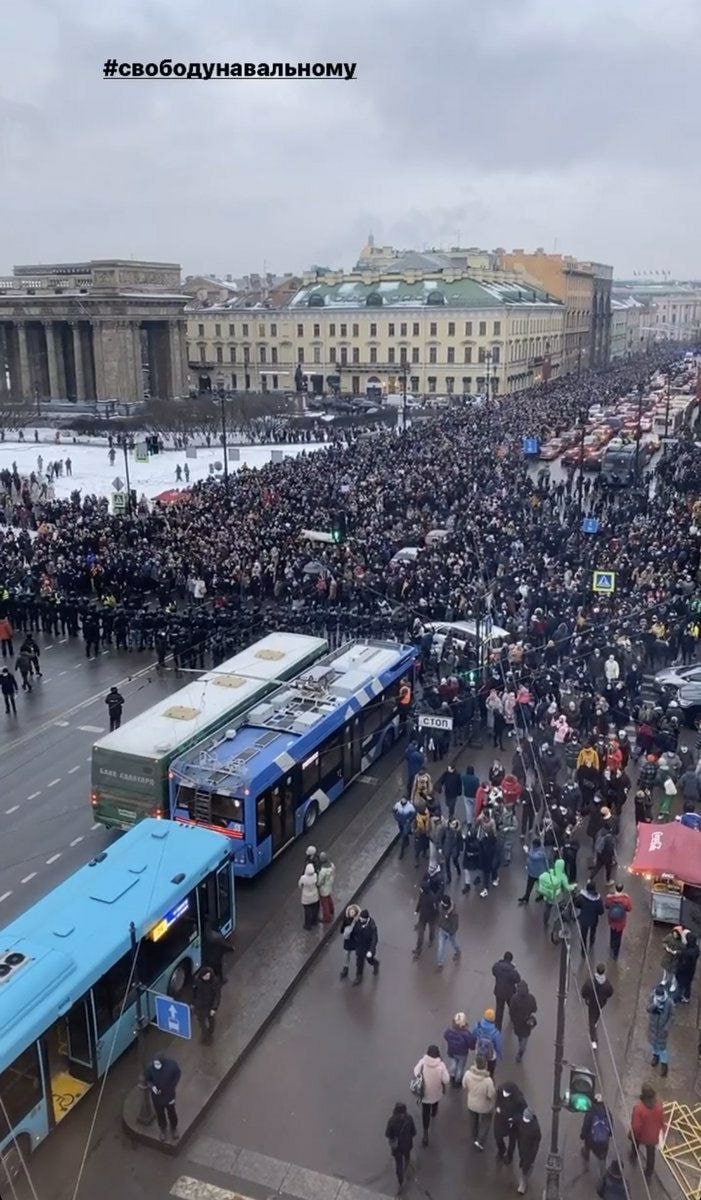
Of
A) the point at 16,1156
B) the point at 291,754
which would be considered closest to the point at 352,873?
the point at 291,754

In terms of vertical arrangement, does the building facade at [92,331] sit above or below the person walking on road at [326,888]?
above

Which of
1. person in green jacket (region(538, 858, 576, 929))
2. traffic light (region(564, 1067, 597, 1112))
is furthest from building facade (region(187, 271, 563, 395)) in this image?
traffic light (region(564, 1067, 597, 1112))

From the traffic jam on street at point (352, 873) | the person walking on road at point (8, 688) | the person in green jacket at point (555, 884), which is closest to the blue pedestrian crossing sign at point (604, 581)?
the traffic jam on street at point (352, 873)

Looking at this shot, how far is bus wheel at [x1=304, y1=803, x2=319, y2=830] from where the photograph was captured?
1489 cm

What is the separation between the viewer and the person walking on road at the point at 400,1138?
859cm

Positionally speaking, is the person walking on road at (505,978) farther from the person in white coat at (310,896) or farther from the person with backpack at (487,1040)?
the person in white coat at (310,896)

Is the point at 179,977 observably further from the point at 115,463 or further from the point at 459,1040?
the point at 115,463

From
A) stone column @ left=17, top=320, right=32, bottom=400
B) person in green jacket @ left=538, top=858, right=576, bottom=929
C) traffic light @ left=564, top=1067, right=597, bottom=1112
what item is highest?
stone column @ left=17, top=320, right=32, bottom=400

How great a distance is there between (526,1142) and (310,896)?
4373 mm

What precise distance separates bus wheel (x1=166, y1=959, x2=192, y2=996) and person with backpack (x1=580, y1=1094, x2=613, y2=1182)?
460 centimetres

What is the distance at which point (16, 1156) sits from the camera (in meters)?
8.77

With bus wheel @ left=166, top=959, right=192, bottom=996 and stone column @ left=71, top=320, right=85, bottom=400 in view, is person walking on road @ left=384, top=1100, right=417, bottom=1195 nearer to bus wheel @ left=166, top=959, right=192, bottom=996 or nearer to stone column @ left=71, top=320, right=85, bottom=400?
bus wheel @ left=166, top=959, right=192, bottom=996

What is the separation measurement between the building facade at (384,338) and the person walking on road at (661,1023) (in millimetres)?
72189

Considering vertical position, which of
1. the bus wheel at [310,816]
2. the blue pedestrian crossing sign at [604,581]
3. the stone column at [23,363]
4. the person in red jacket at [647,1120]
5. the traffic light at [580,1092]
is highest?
the stone column at [23,363]
